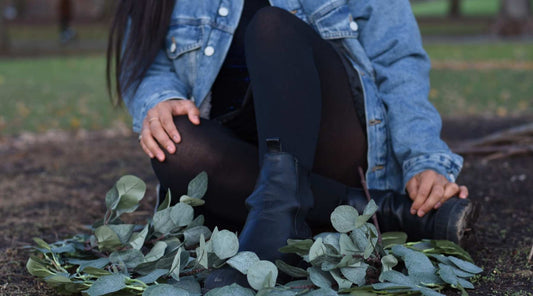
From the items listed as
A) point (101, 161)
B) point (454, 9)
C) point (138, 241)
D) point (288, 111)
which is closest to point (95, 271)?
point (138, 241)

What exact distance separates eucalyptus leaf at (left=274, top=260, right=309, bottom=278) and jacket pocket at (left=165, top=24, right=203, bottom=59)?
0.97m

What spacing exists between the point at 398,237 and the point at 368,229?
212 millimetres

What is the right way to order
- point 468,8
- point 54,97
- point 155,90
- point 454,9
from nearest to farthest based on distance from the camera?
1. point 155,90
2. point 54,97
3. point 454,9
4. point 468,8

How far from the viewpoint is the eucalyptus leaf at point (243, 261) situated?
60.7 inches

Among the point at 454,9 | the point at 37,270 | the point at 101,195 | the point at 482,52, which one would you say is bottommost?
the point at 454,9

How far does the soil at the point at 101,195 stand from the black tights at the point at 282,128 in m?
0.46

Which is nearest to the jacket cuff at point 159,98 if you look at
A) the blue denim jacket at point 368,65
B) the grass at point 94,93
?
the blue denim jacket at point 368,65

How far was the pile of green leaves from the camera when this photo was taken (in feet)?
5.08

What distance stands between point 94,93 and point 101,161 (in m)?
4.69

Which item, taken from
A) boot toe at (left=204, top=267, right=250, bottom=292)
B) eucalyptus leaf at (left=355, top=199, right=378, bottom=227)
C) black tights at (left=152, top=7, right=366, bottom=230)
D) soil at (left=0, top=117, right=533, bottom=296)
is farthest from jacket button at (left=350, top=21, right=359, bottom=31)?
boot toe at (left=204, top=267, right=250, bottom=292)

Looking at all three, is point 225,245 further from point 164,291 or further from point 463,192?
point 463,192

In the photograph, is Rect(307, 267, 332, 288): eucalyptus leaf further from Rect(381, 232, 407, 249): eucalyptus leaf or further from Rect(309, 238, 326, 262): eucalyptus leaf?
Rect(381, 232, 407, 249): eucalyptus leaf

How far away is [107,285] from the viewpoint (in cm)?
157

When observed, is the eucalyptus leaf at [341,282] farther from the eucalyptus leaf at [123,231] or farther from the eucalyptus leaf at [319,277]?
the eucalyptus leaf at [123,231]
